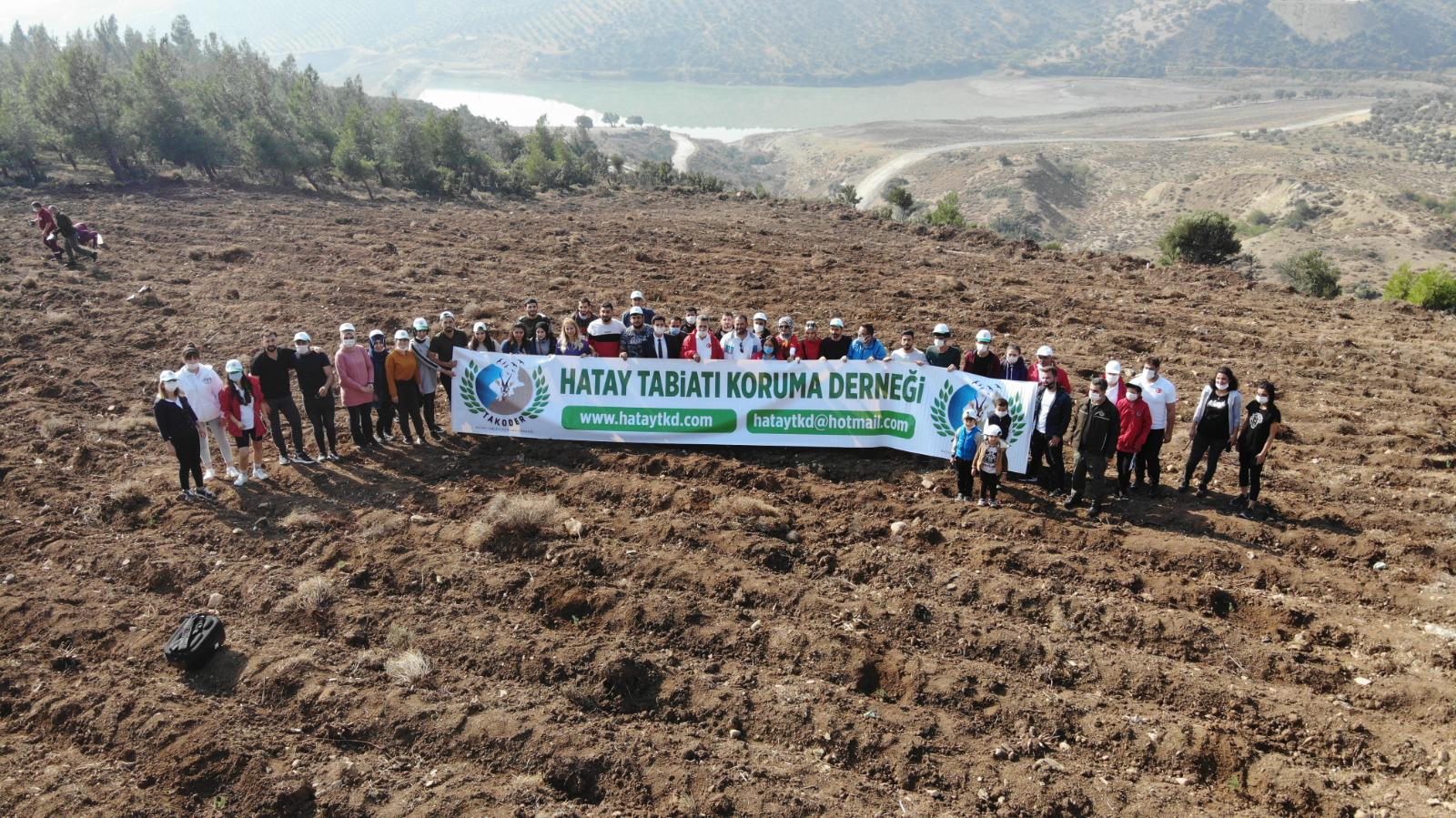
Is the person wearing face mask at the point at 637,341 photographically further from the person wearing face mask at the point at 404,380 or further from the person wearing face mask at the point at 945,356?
the person wearing face mask at the point at 945,356

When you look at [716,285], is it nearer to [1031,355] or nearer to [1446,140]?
[1031,355]

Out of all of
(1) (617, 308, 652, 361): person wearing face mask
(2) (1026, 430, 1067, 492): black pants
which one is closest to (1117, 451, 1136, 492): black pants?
(2) (1026, 430, 1067, 492): black pants

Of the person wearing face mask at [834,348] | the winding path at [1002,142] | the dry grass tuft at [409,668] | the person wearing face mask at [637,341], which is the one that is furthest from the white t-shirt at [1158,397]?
the winding path at [1002,142]

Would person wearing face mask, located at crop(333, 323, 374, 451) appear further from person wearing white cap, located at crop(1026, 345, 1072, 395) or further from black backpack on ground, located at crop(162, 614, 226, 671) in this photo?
Result: person wearing white cap, located at crop(1026, 345, 1072, 395)

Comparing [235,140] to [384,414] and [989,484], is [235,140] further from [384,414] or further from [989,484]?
[989,484]

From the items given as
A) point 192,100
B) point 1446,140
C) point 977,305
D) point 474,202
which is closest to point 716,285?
point 977,305

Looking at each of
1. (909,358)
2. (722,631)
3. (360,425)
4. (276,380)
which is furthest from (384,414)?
(909,358)
